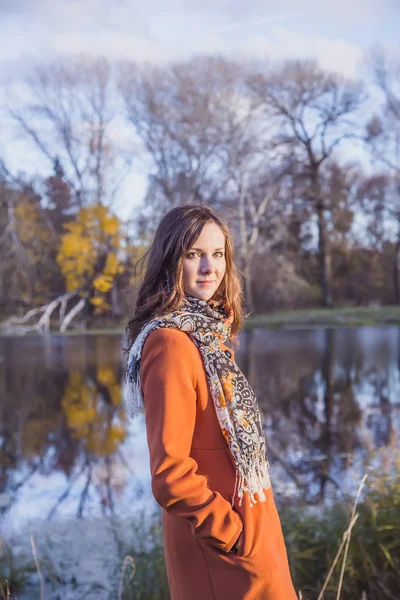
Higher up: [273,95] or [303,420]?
[273,95]

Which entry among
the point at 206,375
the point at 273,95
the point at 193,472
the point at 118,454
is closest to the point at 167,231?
the point at 206,375

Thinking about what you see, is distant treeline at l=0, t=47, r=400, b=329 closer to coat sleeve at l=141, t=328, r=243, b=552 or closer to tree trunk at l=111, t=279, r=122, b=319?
tree trunk at l=111, t=279, r=122, b=319

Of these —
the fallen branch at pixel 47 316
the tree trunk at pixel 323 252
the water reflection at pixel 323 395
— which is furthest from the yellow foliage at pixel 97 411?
the tree trunk at pixel 323 252

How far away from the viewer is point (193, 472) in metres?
1.16

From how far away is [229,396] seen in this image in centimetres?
125

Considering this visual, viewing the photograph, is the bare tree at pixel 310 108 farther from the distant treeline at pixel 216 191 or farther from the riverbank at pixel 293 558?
the riverbank at pixel 293 558

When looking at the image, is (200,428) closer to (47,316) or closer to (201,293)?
(201,293)

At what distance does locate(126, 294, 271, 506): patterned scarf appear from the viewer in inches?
48.7

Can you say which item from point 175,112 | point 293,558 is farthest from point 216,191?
point 293,558

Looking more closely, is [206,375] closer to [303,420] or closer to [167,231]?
[167,231]

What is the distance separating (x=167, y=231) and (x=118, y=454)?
630 cm

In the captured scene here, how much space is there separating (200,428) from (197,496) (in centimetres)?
15

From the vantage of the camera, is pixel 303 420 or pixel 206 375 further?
pixel 303 420

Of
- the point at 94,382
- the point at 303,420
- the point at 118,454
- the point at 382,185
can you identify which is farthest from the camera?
the point at 382,185
